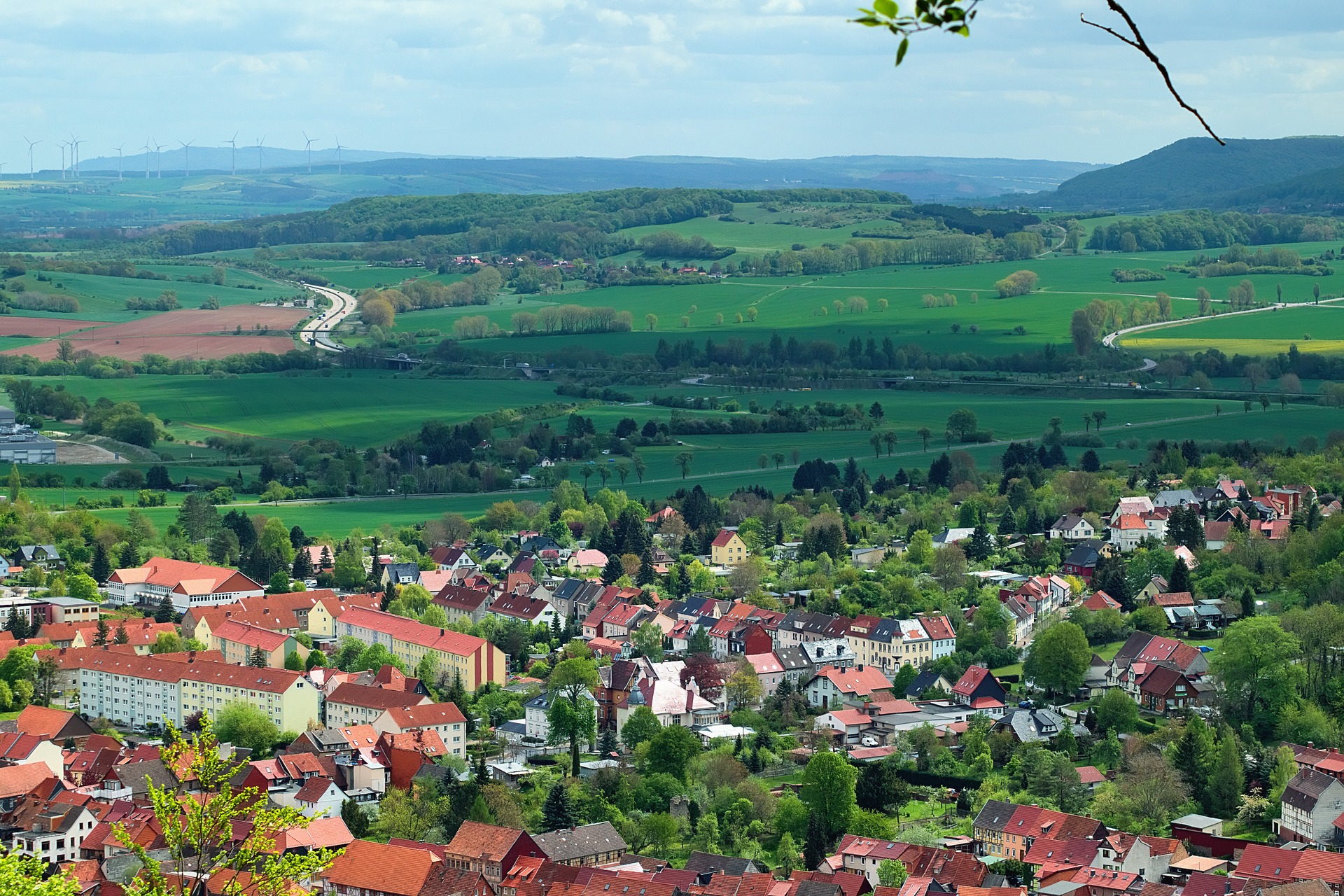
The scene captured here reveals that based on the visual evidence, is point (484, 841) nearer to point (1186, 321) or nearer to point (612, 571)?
point (612, 571)

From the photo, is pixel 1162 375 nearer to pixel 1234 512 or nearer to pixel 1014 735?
pixel 1234 512

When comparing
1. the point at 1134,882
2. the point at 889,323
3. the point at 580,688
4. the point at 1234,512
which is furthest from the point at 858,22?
the point at 889,323

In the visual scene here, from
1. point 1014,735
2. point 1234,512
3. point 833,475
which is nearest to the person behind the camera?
point 1014,735

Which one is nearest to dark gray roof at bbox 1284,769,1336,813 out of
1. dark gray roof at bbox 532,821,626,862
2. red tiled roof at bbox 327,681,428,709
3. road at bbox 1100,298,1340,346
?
dark gray roof at bbox 532,821,626,862

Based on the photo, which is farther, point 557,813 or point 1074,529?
point 1074,529

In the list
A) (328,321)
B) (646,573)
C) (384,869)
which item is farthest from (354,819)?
(328,321)

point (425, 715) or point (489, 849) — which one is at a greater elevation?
point (489, 849)

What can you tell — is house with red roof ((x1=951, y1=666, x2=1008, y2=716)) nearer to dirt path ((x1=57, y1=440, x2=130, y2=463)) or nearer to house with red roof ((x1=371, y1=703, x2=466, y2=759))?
house with red roof ((x1=371, y1=703, x2=466, y2=759))

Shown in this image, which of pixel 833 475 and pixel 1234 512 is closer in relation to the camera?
pixel 1234 512
